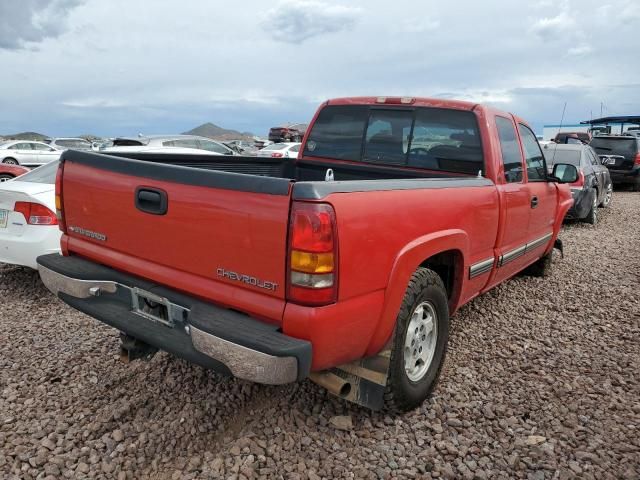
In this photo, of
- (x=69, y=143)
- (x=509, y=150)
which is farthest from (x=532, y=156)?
(x=69, y=143)

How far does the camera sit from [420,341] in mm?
3002

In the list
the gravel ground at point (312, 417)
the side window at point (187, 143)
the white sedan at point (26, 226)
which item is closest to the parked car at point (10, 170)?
the side window at point (187, 143)

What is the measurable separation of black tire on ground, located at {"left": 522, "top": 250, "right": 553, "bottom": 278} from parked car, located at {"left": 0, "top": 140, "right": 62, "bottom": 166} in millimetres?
17841

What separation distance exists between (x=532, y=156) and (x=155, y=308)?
3656mm

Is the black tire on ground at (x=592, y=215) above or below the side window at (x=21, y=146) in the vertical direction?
below

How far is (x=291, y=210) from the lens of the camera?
211 cm

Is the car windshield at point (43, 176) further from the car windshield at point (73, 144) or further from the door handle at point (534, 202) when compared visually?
the car windshield at point (73, 144)

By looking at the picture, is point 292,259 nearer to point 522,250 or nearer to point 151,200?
point 151,200

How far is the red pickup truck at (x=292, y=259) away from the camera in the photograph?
214 centimetres

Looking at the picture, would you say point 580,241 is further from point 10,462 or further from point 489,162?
point 10,462

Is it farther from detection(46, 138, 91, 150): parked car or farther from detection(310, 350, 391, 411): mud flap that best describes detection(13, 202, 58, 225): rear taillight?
detection(46, 138, 91, 150): parked car

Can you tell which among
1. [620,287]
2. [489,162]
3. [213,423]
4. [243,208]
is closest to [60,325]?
[213,423]

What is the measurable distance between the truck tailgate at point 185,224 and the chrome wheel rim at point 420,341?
39.8 inches

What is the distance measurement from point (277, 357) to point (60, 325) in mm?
2990
